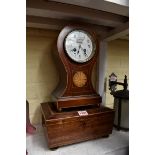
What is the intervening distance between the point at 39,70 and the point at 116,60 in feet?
2.08

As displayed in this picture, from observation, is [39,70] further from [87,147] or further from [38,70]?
[87,147]

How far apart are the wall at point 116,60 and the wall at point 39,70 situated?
448 mm

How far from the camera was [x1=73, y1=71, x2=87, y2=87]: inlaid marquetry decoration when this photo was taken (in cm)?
78

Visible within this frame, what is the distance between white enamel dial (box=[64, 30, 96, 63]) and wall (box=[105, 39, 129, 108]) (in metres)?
0.46

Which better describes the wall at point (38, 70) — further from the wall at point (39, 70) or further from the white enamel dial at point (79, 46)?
the white enamel dial at point (79, 46)

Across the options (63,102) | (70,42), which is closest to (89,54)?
(70,42)

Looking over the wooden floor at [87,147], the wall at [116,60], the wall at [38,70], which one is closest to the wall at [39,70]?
the wall at [38,70]

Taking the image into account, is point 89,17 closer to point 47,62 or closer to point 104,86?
point 47,62

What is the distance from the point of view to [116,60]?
50.5 inches

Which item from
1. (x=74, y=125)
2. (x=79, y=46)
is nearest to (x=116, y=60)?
(x=79, y=46)

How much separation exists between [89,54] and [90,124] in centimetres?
35

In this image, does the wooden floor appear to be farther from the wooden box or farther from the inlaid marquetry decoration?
the inlaid marquetry decoration
